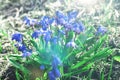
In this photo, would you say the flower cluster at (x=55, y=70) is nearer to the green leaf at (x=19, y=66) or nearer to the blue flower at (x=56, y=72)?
the blue flower at (x=56, y=72)

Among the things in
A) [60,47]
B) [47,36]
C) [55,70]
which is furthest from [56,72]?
[60,47]

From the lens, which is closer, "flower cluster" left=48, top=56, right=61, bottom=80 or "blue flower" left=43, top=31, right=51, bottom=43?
"flower cluster" left=48, top=56, right=61, bottom=80

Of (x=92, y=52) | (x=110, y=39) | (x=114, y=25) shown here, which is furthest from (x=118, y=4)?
(x=92, y=52)

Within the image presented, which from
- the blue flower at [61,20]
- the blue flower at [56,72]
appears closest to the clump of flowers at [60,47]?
the blue flower at [61,20]

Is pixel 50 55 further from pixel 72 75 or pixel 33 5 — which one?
pixel 33 5

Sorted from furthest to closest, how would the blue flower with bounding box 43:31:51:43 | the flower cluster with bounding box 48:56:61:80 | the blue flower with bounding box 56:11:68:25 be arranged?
the blue flower with bounding box 56:11:68:25 → the blue flower with bounding box 43:31:51:43 → the flower cluster with bounding box 48:56:61:80

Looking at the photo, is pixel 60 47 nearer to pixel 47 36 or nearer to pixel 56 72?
pixel 47 36

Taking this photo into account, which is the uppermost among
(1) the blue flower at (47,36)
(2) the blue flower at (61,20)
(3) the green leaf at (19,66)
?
(2) the blue flower at (61,20)

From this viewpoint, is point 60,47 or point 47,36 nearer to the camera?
→ point 47,36

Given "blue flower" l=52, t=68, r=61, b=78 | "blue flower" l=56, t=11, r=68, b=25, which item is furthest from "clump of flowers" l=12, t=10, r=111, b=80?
"blue flower" l=52, t=68, r=61, b=78

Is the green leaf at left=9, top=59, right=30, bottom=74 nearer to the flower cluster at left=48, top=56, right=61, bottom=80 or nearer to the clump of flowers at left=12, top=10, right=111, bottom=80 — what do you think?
the clump of flowers at left=12, top=10, right=111, bottom=80

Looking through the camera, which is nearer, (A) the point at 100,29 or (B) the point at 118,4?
(A) the point at 100,29
